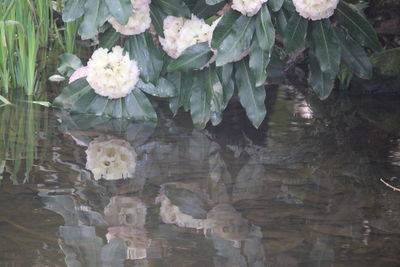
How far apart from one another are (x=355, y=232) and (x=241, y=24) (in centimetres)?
114

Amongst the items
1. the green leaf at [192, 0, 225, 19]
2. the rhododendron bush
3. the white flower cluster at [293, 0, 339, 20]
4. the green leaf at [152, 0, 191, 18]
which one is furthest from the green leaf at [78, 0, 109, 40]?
the white flower cluster at [293, 0, 339, 20]

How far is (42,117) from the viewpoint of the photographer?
13.1 feet

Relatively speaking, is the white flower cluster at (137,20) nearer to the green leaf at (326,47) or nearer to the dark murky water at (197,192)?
the dark murky water at (197,192)

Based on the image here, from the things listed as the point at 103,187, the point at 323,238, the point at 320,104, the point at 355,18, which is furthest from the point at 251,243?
the point at 320,104

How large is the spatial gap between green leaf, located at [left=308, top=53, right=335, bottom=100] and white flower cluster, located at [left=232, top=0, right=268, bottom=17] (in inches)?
18.2

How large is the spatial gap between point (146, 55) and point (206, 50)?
1.50 ft

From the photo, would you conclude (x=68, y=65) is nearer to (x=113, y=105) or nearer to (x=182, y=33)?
(x=113, y=105)

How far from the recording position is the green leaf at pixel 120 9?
10.2ft

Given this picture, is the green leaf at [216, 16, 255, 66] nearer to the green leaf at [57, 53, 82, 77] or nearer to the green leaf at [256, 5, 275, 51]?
the green leaf at [256, 5, 275, 51]

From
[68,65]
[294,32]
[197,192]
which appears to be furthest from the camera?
[68,65]

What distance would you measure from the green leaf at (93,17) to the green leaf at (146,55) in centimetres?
45

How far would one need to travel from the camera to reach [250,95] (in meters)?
3.31

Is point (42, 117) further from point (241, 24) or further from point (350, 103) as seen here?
point (350, 103)

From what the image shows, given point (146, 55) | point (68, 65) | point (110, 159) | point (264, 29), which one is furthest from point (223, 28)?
point (68, 65)
